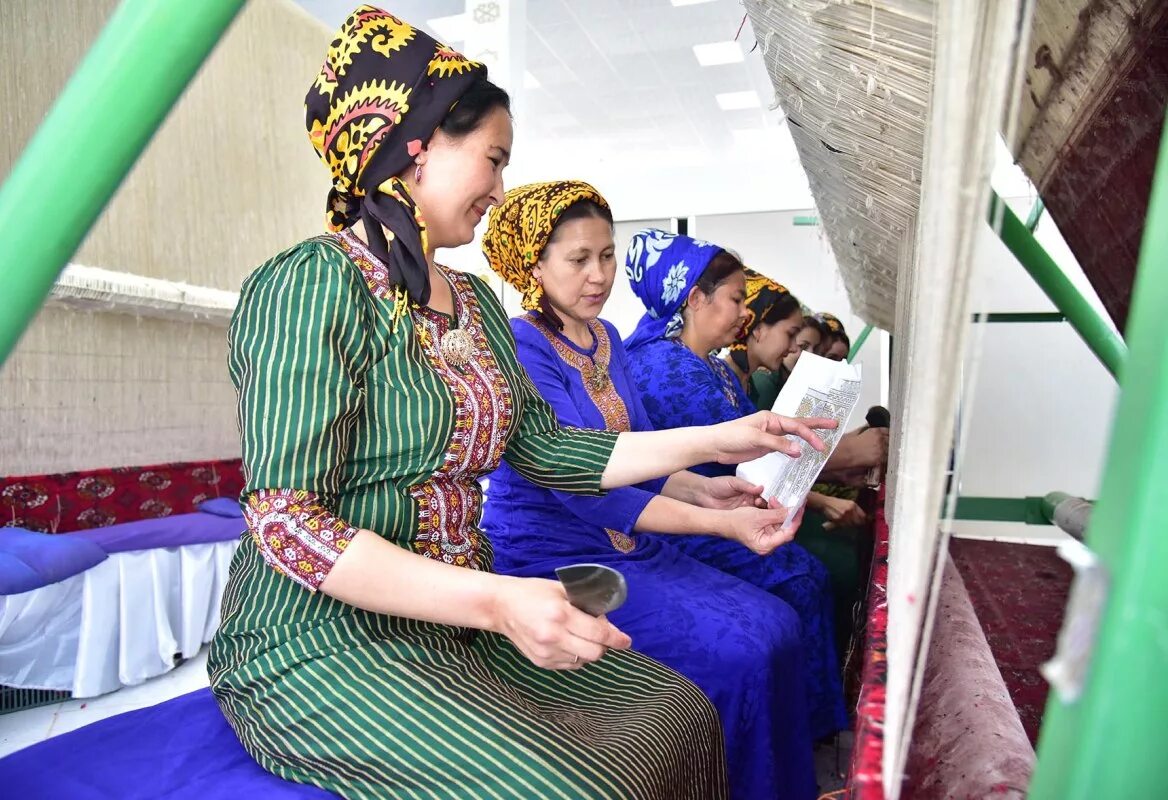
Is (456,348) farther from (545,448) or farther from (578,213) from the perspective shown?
(578,213)

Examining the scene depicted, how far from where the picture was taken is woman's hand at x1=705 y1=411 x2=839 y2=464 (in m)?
1.37

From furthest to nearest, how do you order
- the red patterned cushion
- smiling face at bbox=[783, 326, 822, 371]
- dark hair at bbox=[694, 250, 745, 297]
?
smiling face at bbox=[783, 326, 822, 371], the red patterned cushion, dark hair at bbox=[694, 250, 745, 297]

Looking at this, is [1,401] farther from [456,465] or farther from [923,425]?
[923,425]

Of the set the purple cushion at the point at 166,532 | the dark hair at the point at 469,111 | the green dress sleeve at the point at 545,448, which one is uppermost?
the dark hair at the point at 469,111

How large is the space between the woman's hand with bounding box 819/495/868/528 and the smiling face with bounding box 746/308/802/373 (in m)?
1.13

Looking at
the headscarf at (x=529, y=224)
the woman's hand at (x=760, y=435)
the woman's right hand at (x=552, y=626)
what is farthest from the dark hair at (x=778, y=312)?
the woman's right hand at (x=552, y=626)

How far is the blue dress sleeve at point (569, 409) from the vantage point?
159 cm

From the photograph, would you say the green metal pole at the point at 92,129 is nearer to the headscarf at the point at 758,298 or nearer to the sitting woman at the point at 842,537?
the sitting woman at the point at 842,537

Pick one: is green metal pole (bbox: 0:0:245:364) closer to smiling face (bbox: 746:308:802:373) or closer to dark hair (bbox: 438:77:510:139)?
dark hair (bbox: 438:77:510:139)

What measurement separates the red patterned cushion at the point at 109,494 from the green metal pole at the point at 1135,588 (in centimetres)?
305

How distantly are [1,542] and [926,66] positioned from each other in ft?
8.72

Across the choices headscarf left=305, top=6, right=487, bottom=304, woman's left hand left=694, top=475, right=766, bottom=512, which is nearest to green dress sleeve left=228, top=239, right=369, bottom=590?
headscarf left=305, top=6, right=487, bottom=304

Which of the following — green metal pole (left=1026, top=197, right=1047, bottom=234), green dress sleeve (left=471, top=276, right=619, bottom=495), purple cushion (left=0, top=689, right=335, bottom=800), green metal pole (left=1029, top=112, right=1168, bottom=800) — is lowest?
purple cushion (left=0, top=689, right=335, bottom=800)

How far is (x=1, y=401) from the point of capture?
2.52m
